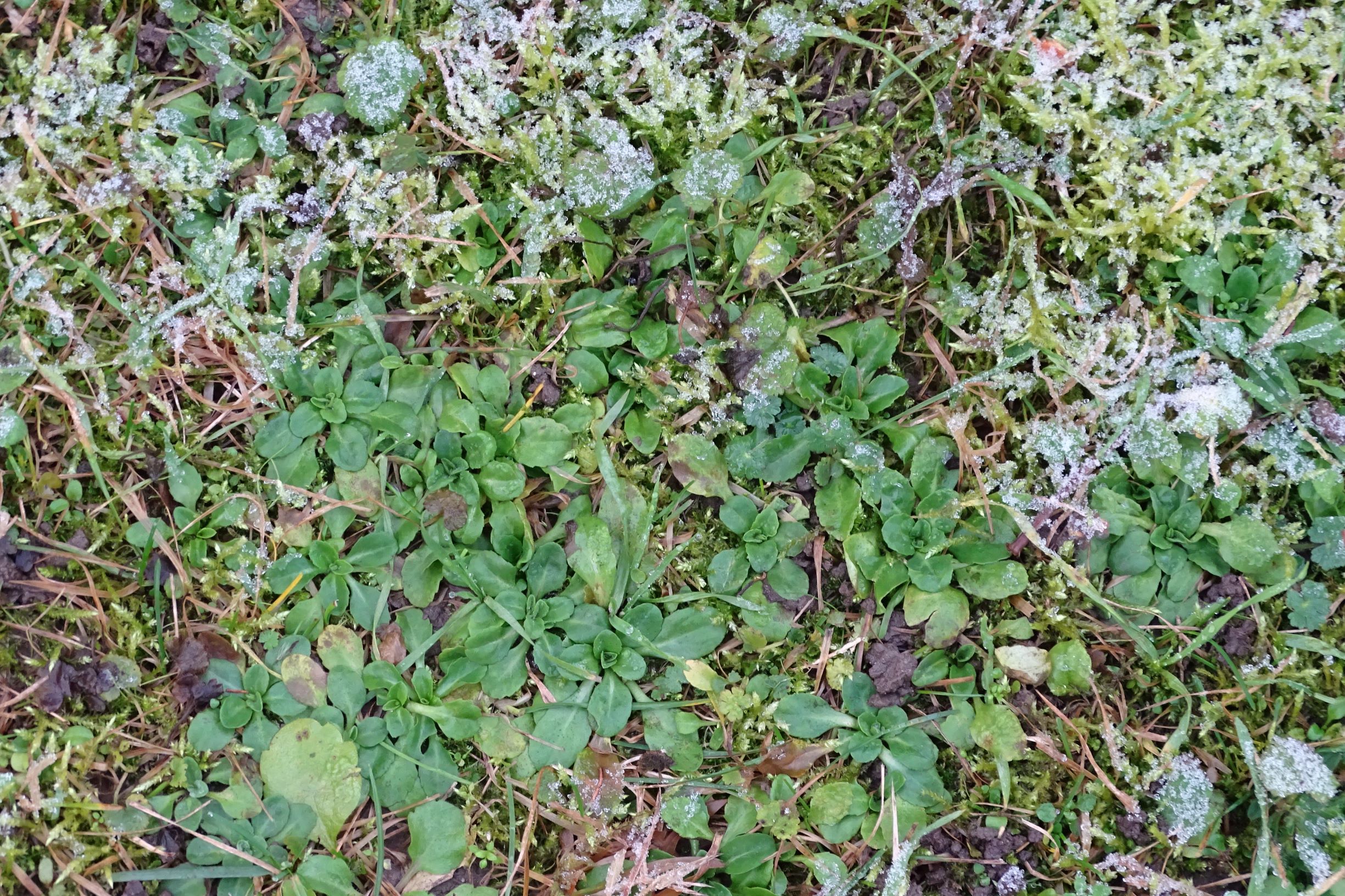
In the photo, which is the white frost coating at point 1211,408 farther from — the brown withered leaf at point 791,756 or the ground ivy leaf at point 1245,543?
the brown withered leaf at point 791,756

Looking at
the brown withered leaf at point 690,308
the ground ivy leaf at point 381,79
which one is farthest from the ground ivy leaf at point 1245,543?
the ground ivy leaf at point 381,79

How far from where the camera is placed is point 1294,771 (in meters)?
2.44

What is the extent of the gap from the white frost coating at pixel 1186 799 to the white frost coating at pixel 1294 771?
0.16 m

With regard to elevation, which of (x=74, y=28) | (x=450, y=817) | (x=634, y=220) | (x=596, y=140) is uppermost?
(x=74, y=28)

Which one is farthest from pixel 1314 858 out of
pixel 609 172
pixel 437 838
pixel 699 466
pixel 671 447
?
pixel 609 172

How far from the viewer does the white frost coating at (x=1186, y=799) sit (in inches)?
97.0

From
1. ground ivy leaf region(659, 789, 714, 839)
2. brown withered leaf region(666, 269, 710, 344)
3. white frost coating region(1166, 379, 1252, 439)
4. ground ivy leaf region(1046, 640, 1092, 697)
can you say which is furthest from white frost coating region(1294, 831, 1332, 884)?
brown withered leaf region(666, 269, 710, 344)

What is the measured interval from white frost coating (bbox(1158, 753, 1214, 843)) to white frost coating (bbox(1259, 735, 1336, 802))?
16cm

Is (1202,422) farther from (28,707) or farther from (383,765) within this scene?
(28,707)

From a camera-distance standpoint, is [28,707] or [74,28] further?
[74,28]

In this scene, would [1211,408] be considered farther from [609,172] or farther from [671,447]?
[609,172]

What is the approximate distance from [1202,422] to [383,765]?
266cm

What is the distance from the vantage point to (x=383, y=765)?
2.57 m

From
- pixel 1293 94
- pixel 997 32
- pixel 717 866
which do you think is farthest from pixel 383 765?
pixel 1293 94
